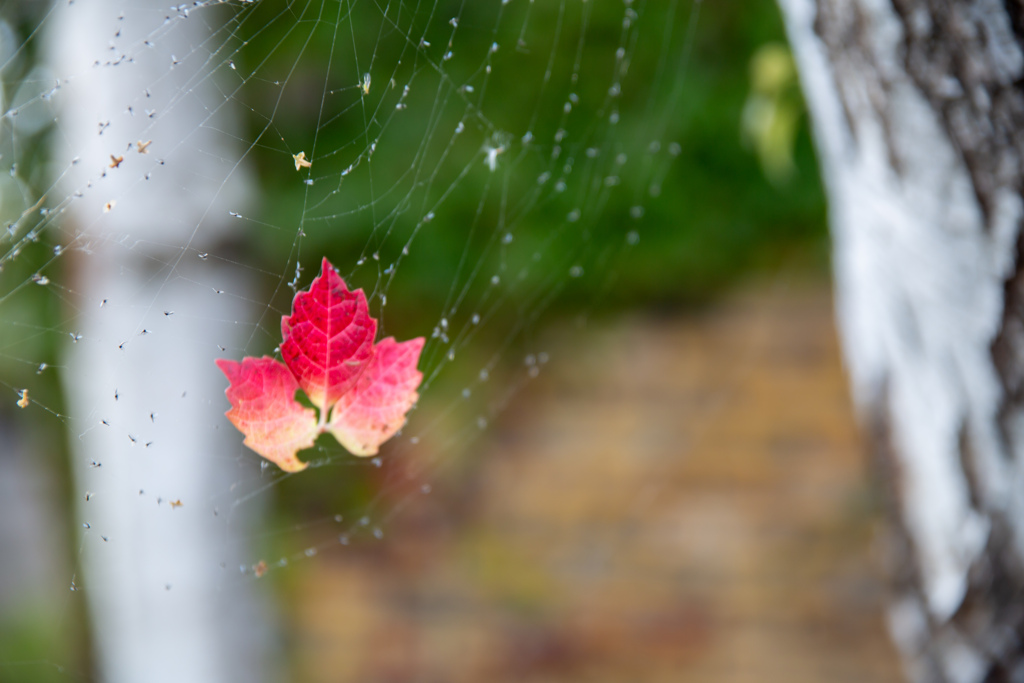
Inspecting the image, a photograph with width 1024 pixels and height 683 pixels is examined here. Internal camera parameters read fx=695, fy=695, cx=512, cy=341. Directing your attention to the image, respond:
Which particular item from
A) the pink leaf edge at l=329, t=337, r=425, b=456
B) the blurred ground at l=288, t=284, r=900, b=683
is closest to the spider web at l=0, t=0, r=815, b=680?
the blurred ground at l=288, t=284, r=900, b=683

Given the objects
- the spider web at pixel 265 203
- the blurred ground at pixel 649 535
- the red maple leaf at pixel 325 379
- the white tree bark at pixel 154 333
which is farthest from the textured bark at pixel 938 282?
the white tree bark at pixel 154 333

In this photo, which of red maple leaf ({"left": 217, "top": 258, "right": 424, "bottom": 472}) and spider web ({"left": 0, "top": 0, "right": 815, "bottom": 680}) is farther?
spider web ({"left": 0, "top": 0, "right": 815, "bottom": 680})

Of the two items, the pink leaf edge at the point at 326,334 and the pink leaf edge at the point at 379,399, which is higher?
the pink leaf edge at the point at 326,334

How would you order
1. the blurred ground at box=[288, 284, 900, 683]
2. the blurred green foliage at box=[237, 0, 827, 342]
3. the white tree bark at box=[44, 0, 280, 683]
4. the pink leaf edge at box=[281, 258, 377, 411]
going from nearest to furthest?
the pink leaf edge at box=[281, 258, 377, 411] < the white tree bark at box=[44, 0, 280, 683] < the blurred green foliage at box=[237, 0, 827, 342] < the blurred ground at box=[288, 284, 900, 683]

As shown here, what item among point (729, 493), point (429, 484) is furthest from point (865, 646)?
point (429, 484)

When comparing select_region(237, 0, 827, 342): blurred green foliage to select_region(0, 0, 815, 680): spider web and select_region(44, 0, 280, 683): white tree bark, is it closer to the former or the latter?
select_region(0, 0, 815, 680): spider web

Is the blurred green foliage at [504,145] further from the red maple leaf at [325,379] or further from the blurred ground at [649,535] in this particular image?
the red maple leaf at [325,379]

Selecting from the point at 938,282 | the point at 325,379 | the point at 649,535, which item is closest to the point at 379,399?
the point at 325,379
